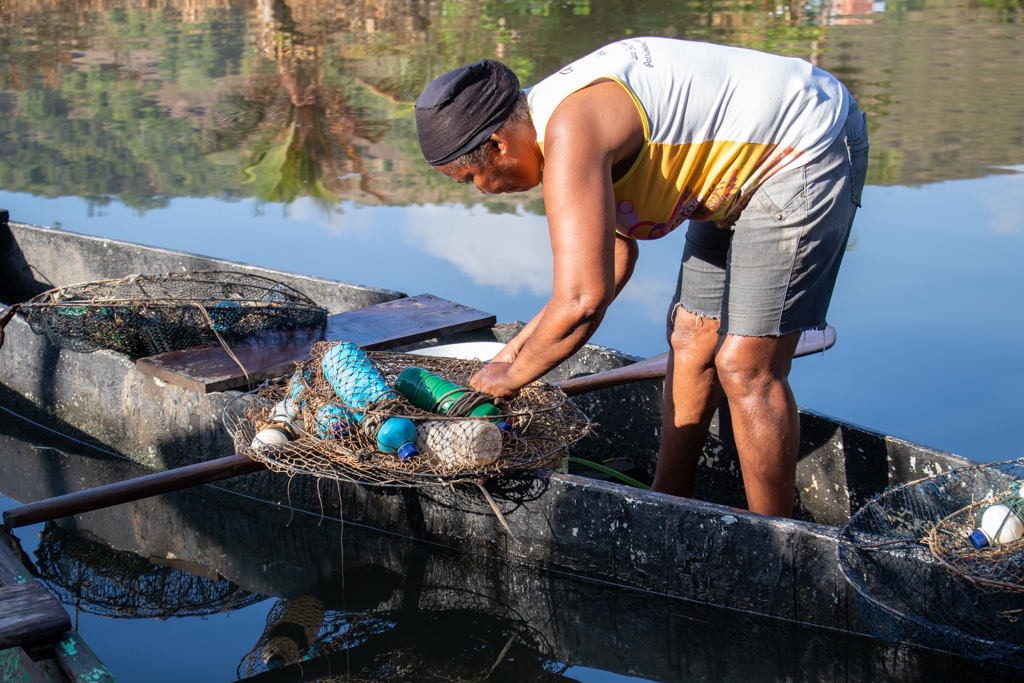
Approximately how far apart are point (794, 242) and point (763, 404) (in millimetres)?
416

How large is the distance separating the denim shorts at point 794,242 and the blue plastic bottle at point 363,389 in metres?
0.92

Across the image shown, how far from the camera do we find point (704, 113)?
7.22 feet

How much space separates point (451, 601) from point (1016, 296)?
13.4ft

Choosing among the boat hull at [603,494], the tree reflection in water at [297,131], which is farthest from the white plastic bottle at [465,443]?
the tree reflection in water at [297,131]

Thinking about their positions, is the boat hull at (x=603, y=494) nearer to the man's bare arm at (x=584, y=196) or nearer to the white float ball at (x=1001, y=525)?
the white float ball at (x=1001, y=525)

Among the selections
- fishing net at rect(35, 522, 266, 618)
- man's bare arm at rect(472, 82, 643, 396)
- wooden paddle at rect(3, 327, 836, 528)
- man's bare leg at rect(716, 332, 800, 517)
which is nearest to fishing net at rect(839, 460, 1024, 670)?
man's bare leg at rect(716, 332, 800, 517)

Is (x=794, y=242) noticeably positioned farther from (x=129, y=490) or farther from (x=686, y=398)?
(x=129, y=490)

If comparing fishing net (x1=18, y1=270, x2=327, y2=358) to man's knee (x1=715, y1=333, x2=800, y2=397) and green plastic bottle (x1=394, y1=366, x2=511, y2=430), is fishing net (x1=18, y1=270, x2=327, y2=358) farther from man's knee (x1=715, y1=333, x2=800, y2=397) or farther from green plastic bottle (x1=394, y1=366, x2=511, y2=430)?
man's knee (x1=715, y1=333, x2=800, y2=397)

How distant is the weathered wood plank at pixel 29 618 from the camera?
1904mm

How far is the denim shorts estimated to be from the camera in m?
2.29

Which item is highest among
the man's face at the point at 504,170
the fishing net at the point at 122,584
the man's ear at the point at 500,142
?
the man's ear at the point at 500,142

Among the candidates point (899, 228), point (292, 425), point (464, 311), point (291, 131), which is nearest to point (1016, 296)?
point (899, 228)

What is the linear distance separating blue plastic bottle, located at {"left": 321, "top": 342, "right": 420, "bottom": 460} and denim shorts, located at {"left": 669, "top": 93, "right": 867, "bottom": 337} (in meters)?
0.92

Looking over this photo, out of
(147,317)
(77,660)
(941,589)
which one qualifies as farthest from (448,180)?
(77,660)
